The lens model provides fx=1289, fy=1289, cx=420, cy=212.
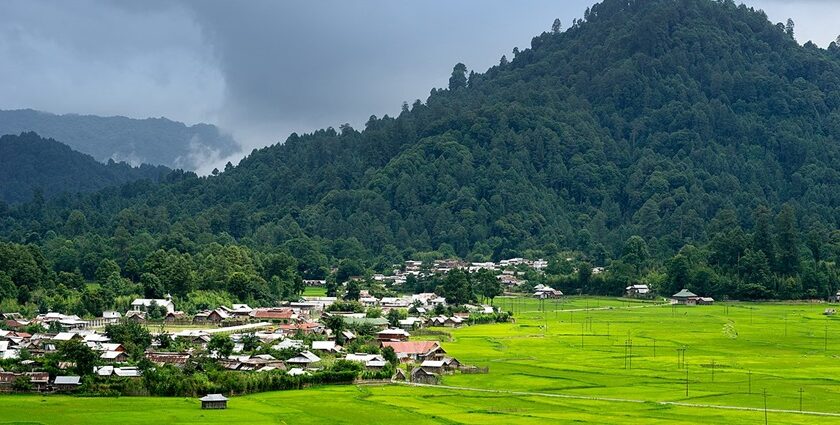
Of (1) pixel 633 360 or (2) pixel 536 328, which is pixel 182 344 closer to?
(1) pixel 633 360

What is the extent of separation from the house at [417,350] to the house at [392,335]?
5.38 m

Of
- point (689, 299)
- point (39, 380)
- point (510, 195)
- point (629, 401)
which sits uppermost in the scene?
point (510, 195)

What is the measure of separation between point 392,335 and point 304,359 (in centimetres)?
1477

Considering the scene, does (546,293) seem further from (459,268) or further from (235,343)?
(235,343)

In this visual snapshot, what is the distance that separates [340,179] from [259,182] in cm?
1508

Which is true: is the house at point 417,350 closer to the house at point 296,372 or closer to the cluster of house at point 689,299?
the house at point 296,372

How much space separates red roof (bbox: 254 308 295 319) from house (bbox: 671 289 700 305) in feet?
141

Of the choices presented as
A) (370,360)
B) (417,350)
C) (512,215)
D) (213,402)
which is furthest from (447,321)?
(512,215)

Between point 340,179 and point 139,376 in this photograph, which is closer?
point 139,376

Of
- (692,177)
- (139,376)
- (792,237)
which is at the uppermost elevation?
(692,177)

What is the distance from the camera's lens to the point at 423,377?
62.1 m

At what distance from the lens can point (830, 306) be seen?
114 meters

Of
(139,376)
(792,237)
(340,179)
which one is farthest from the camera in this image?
(340,179)

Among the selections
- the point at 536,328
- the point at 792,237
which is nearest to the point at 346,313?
the point at 536,328
